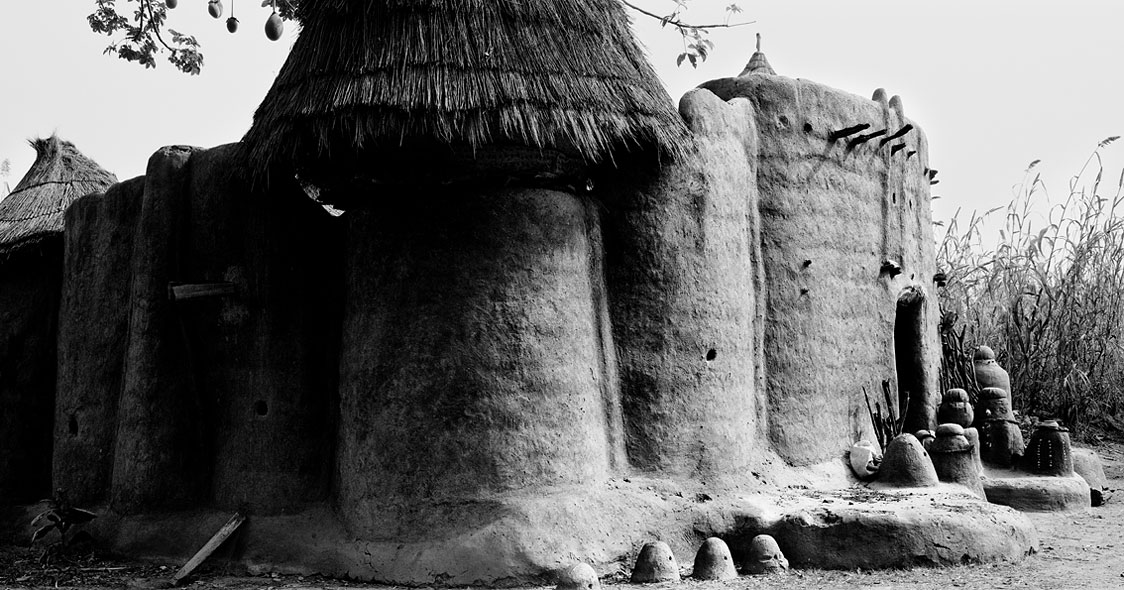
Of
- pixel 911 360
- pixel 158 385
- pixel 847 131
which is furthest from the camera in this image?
pixel 911 360

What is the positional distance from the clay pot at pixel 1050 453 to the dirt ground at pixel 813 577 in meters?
1.51

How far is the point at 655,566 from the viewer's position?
19.0 feet

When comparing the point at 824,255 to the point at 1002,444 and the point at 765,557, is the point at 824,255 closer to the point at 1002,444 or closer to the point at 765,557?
the point at 765,557

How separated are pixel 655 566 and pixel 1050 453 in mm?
4290

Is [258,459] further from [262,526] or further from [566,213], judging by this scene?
[566,213]

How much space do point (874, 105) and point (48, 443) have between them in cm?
625

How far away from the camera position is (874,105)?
8312 mm

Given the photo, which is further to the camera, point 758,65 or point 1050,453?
point 1050,453

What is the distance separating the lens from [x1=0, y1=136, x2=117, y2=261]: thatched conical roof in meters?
8.02

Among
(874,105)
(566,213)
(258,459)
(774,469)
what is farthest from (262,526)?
(874,105)

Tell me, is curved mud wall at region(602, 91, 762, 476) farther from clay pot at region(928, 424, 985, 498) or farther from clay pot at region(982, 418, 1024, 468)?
clay pot at region(982, 418, 1024, 468)

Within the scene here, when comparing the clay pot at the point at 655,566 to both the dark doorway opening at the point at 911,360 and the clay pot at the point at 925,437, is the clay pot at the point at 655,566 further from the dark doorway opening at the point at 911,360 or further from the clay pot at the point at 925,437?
the dark doorway opening at the point at 911,360

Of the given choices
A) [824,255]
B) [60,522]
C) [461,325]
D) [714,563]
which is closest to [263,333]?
[461,325]

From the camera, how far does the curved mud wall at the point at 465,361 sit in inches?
232
